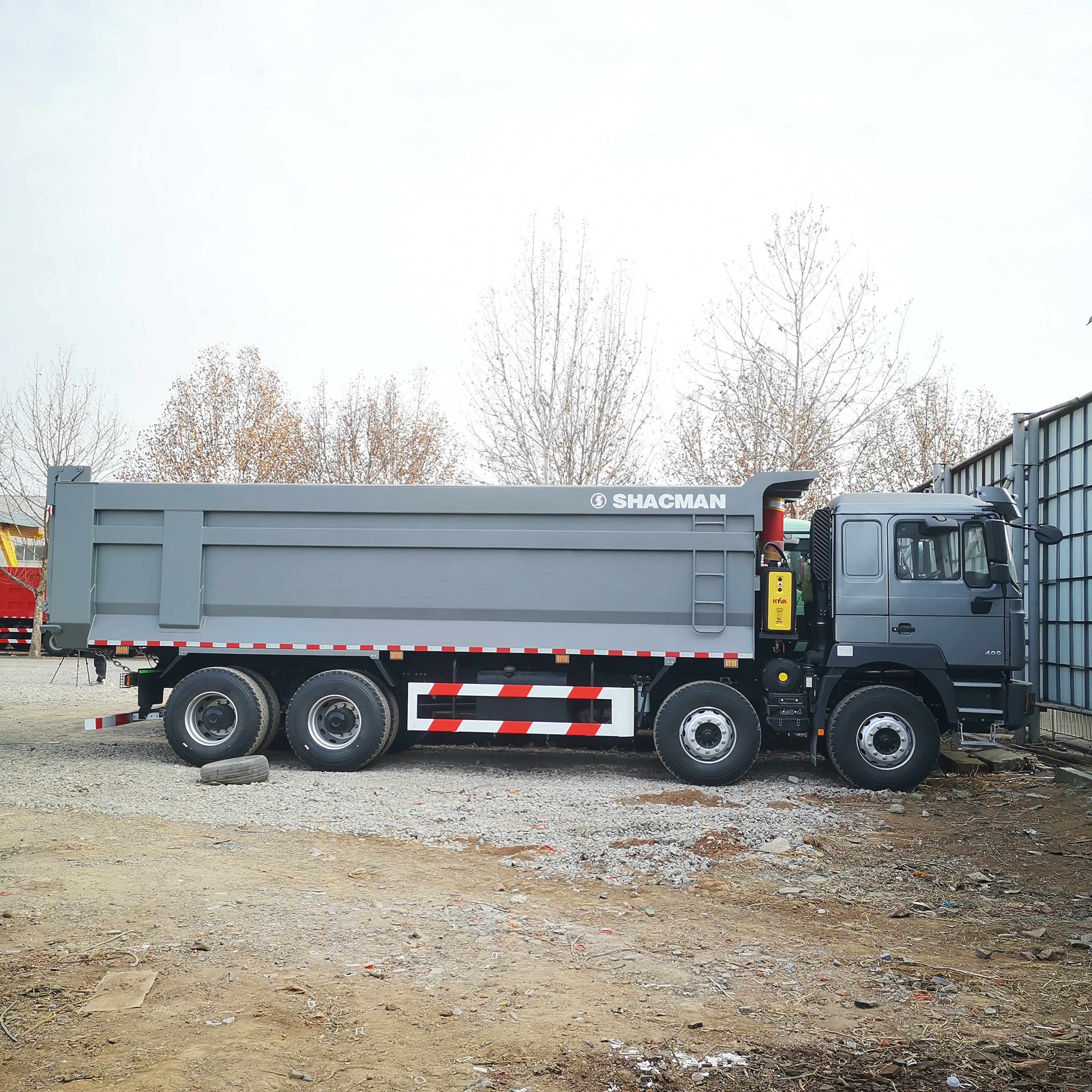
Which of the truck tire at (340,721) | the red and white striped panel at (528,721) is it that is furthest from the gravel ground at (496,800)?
the red and white striped panel at (528,721)

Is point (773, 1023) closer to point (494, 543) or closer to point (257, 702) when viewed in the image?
point (494, 543)

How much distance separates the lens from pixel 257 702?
984 cm

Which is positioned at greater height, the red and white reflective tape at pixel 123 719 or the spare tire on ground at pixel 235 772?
the red and white reflective tape at pixel 123 719

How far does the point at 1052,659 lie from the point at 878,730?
3.48 m

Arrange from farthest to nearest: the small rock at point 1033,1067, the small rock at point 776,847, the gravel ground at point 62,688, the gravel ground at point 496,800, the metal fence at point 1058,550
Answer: the gravel ground at point 62,688, the metal fence at point 1058,550, the gravel ground at point 496,800, the small rock at point 776,847, the small rock at point 1033,1067

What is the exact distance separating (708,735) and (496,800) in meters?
2.21

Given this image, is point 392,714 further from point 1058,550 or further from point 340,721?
point 1058,550

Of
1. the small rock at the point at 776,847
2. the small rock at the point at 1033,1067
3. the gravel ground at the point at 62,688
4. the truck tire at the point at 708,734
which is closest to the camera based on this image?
the small rock at the point at 1033,1067

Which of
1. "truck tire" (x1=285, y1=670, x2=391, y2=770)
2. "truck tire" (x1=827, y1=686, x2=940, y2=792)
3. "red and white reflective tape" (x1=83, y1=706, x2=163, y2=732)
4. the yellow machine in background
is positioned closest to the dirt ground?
"truck tire" (x1=827, y1=686, x2=940, y2=792)

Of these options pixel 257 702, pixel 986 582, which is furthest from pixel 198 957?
pixel 986 582

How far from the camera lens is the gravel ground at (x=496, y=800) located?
6914mm

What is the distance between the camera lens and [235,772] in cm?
895

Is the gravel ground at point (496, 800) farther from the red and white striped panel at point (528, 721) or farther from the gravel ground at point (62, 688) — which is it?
the gravel ground at point (62, 688)

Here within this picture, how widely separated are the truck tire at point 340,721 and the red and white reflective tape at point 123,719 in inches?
63.1
